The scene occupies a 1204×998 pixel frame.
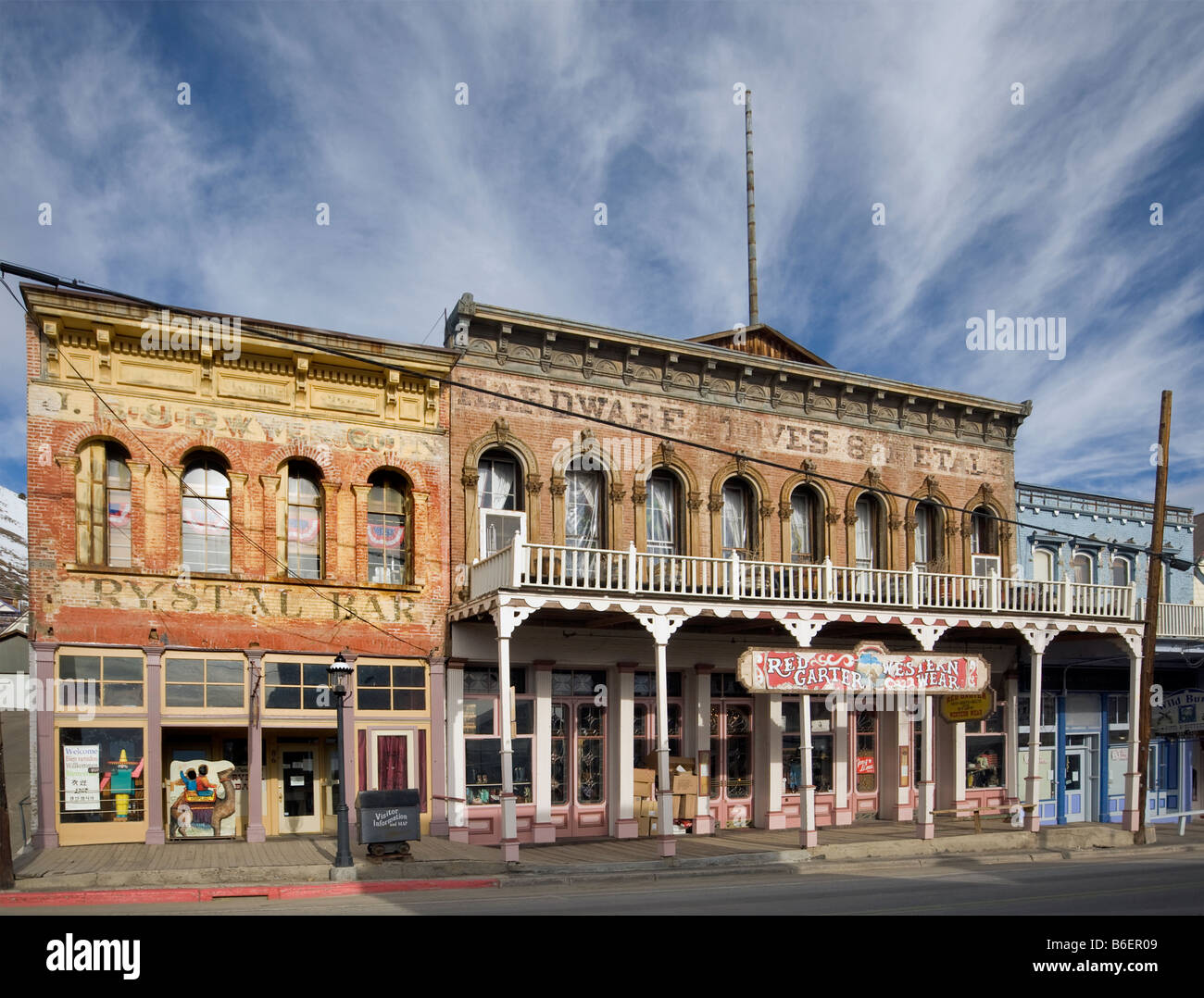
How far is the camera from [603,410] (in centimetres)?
2239

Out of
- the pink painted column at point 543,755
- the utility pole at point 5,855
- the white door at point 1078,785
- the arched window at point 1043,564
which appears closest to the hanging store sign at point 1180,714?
the white door at point 1078,785

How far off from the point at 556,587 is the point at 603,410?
16.9 ft

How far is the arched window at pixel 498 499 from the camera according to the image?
2108cm

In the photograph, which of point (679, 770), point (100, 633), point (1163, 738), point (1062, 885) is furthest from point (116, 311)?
point (1163, 738)

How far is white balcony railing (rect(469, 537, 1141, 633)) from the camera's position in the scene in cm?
1895

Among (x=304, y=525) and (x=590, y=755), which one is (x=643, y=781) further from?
(x=304, y=525)

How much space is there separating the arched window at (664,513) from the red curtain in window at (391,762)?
6483 millimetres

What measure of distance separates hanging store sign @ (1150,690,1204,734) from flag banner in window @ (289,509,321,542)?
2130cm

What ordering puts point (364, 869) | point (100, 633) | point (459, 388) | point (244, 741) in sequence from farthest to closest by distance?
point (459, 388) → point (244, 741) → point (100, 633) → point (364, 869)

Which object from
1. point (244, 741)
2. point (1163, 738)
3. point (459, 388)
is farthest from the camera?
point (1163, 738)

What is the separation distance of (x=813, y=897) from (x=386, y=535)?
10.0 metres

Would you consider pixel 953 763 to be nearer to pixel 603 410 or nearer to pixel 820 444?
pixel 820 444

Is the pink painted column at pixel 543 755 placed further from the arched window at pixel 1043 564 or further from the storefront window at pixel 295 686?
the arched window at pixel 1043 564

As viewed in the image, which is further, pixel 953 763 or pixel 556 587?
pixel 953 763
